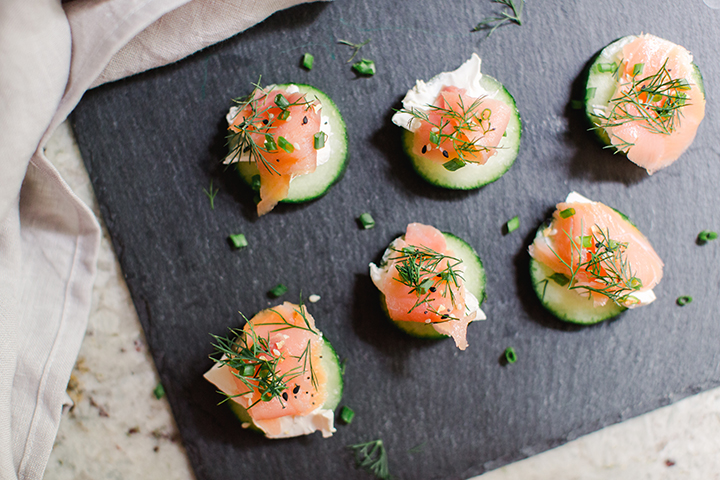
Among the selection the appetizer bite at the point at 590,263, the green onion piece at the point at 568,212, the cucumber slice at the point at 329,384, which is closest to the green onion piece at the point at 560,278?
the appetizer bite at the point at 590,263

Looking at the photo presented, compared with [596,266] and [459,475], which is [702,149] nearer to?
[596,266]

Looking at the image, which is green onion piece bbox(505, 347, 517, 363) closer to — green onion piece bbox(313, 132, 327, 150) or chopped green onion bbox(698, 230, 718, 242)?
chopped green onion bbox(698, 230, 718, 242)

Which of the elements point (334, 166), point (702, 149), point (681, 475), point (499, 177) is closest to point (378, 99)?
point (334, 166)

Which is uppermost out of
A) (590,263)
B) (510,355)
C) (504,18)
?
(504,18)

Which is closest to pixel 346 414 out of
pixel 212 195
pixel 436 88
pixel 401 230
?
pixel 401 230

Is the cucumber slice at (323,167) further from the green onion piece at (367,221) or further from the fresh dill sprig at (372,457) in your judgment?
the fresh dill sprig at (372,457)

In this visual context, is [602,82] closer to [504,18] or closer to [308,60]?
[504,18]
